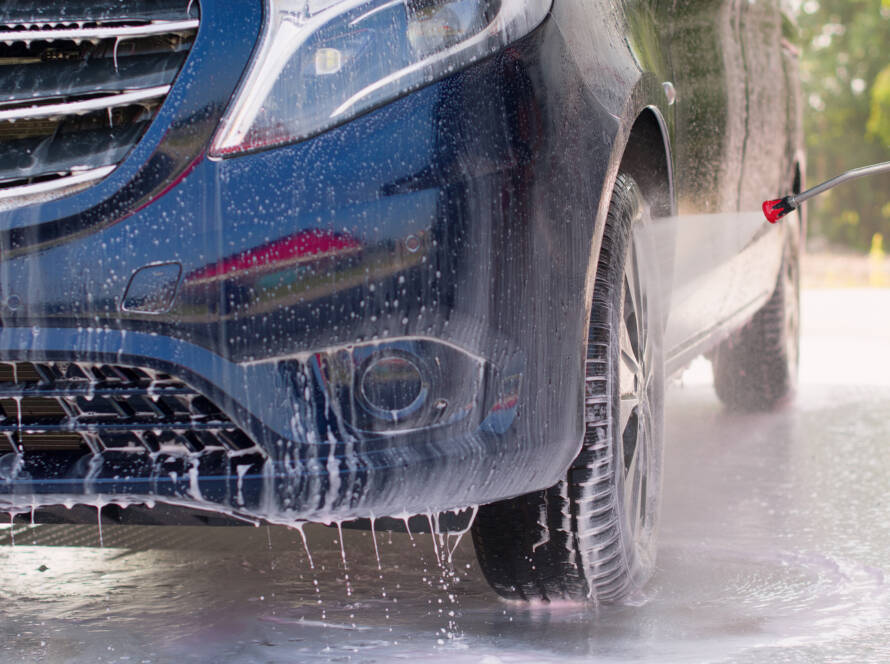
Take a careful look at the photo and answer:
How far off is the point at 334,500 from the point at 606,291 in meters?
0.68

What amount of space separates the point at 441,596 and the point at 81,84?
1333 mm

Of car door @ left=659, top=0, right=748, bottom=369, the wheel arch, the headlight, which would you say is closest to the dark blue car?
the headlight

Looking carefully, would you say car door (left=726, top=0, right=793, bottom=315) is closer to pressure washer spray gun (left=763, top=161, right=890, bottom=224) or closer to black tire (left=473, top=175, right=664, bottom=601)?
pressure washer spray gun (left=763, top=161, right=890, bottom=224)

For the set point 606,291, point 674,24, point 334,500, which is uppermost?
point 674,24

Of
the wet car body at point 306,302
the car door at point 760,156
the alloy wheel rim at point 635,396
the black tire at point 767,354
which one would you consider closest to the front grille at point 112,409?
the wet car body at point 306,302

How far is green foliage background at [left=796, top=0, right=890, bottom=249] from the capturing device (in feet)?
127

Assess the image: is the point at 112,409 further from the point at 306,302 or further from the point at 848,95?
the point at 848,95

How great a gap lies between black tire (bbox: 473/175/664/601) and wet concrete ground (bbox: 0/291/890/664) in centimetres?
11

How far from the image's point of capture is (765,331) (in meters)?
5.36

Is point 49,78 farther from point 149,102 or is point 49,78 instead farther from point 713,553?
point 713,553

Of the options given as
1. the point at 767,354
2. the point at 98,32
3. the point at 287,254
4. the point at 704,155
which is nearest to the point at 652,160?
the point at 704,155

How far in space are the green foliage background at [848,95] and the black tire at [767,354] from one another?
34111 millimetres

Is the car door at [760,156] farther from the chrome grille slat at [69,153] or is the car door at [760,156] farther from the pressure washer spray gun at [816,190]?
the chrome grille slat at [69,153]

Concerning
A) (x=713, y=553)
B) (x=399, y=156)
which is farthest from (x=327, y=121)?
(x=713, y=553)
